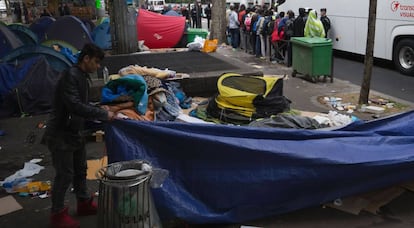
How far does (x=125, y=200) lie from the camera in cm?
308

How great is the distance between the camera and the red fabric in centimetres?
1459

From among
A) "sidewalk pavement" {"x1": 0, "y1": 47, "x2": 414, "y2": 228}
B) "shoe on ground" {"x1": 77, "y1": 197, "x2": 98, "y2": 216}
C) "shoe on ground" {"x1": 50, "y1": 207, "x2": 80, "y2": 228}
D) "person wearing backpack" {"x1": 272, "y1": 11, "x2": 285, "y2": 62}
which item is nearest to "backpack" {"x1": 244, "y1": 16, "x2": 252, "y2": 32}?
"person wearing backpack" {"x1": 272, "y1": 11, "x2": 285, "y2": 62}

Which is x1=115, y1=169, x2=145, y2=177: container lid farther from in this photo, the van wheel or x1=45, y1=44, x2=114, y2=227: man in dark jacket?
the van wheel

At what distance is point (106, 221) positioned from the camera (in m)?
3.17

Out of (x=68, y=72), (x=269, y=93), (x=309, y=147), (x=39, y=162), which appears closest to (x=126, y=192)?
(x=68, y=72)

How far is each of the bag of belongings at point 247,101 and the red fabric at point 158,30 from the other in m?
8.03

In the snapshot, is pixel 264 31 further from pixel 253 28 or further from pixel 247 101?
pixel 247 101

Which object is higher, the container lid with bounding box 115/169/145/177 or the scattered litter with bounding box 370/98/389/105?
the container lid with bounding box 115/169/145/177

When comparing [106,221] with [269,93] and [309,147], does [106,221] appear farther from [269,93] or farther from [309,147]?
[269,93]

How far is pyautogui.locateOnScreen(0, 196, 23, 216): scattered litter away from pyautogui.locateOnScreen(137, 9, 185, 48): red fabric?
10.5m

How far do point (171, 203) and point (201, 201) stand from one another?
11.3 inches

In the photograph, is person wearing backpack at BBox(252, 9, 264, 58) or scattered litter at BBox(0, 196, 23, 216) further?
person wearing backpack at BBox(252, 9, 264, 58)

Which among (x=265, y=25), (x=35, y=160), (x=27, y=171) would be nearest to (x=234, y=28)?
(x=265, y=25)

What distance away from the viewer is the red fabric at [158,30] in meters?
14.6
